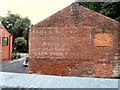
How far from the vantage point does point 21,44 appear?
805 inches

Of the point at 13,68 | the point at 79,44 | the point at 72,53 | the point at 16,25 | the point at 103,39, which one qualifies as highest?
the point at 16,25

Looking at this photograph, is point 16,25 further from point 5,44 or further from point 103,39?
point 103,39

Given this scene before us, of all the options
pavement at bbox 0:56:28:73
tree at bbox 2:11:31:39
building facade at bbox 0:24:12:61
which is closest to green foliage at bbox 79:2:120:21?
pavement at bbox 0:56:28:73

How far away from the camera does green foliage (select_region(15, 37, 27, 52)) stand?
19763 mm

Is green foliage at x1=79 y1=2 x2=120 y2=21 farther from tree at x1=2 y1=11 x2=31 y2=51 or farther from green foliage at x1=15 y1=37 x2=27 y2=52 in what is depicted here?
tree at x1=2 y1=11 x2=31 y2=51

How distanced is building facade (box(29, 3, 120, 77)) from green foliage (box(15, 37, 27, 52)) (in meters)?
8.60

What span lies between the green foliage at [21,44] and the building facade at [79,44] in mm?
8604

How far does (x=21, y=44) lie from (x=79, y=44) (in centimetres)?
1019

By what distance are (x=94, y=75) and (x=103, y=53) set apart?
90cm

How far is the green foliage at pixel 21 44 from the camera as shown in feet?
64.8

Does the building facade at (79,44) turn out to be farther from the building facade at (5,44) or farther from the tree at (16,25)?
the tree at (16,25)

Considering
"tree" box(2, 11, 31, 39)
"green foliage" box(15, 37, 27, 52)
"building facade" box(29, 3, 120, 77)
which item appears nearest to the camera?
"building facade" box(29, 3, 120, 77)

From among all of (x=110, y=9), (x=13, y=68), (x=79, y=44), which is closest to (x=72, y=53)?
(x=79, y=44)

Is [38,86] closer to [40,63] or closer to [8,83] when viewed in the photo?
[8,83]
